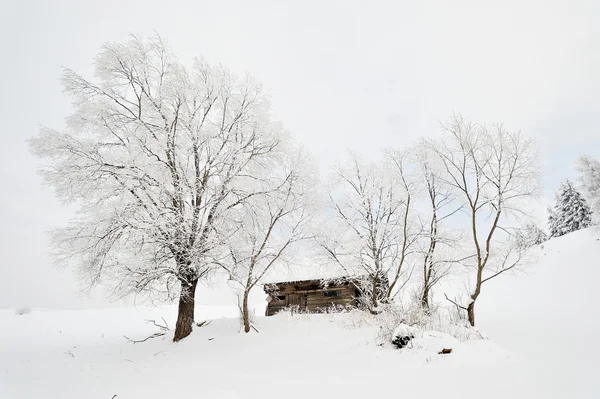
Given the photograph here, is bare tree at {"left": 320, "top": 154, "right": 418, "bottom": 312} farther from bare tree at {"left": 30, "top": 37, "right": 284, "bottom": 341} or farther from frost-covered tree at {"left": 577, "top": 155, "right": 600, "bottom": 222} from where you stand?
frost-covered tree at {"left": 577, "top": 155, "right": 600, "bottom": 222}

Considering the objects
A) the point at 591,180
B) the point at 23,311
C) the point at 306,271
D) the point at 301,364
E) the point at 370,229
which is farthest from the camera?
the point at 591,180

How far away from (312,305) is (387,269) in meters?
6.76

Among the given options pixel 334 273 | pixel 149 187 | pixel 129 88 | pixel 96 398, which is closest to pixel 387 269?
pixel 334 273

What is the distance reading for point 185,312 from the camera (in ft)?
38.1

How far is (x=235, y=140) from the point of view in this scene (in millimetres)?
12562

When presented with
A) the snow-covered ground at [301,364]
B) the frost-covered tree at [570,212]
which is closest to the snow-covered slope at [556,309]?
the snow-covered ground at [301,364]

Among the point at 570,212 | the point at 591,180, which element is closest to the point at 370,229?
the point at 591,180

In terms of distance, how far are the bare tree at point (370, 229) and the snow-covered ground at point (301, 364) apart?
8.66 feet

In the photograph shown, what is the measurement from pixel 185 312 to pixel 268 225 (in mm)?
4544

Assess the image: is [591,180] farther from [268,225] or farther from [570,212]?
[268,225]

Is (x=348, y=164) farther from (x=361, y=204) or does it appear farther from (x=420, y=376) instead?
(x=420, y=376)

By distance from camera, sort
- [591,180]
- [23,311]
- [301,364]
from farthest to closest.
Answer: [591,180] < [23,311] < [301,364]

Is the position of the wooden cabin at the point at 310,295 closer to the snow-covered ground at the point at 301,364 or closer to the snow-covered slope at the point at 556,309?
the snow-covered ground at the point at 301,364

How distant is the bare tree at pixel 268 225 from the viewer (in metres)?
11.5
